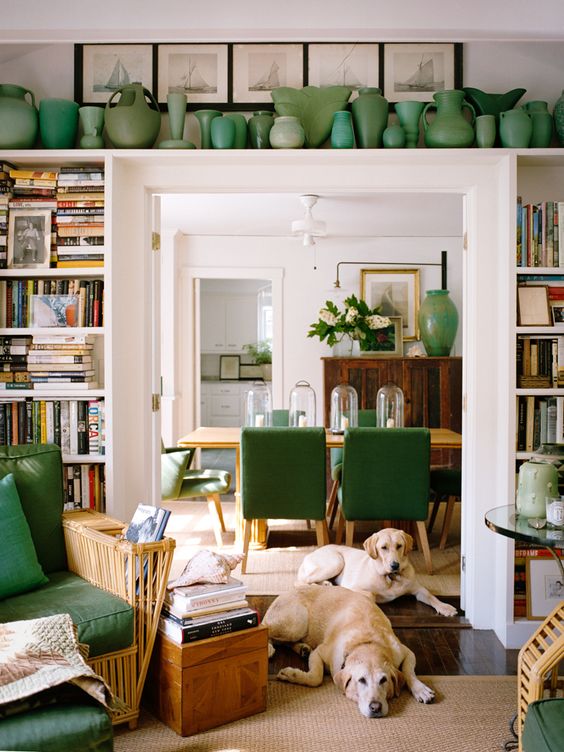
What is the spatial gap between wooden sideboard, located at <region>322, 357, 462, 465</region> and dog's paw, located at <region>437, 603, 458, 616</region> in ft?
10.3

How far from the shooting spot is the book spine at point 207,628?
2511 millimetres

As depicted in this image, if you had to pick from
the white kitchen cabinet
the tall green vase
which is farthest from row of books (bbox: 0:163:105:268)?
the white kitchen cabinet

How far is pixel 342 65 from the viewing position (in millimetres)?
3477

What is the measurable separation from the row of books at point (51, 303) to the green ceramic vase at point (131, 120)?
2.08 feet

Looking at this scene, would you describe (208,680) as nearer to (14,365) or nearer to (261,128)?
(14,365)

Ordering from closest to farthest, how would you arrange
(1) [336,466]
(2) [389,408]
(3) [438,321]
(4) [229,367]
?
1. (1) [336,466]
2. (2) [389,408]
3. (3) [438,321]
4. (4) [229,367]

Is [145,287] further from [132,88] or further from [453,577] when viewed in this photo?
[453,577]

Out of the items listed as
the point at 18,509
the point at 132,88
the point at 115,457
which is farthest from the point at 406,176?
the point at 18,509

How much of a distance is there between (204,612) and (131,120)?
6.89 feet

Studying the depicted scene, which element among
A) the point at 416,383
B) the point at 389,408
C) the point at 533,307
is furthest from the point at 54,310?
the point at 416,383

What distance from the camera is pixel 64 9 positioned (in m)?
3.02

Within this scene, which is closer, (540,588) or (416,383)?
(540,588)

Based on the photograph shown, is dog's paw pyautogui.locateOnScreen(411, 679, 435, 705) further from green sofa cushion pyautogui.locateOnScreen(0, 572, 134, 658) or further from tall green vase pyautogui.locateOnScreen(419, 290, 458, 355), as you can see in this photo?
tall green vase pyautogui.locateOnScreen(419, 290, 458, 355)

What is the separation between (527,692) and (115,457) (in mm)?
1925
